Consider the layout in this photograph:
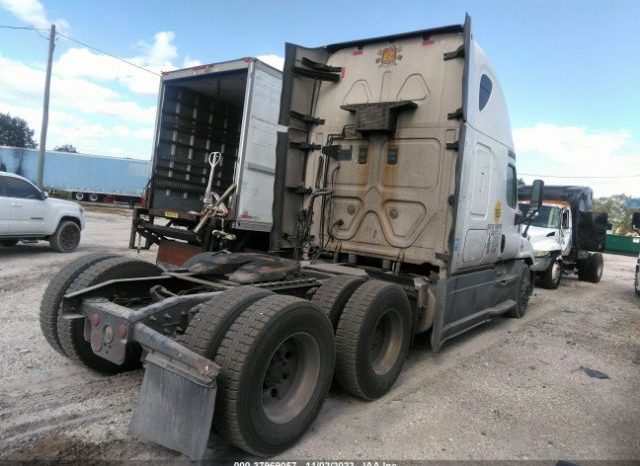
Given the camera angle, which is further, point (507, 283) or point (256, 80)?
point (256, 80)

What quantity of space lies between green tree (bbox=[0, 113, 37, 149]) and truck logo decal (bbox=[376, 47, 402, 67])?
79.3 metres

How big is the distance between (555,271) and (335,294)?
32.5 ft

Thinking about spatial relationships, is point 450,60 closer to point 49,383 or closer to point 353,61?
point 353,61

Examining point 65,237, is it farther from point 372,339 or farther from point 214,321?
point 214,321

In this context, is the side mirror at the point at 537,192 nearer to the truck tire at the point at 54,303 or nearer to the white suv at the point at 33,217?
the truck tire at the point at 54,303

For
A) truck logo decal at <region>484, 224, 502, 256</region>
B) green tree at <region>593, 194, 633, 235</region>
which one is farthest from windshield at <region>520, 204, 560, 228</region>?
green tree at <region>593, 194, 633, 235</region>

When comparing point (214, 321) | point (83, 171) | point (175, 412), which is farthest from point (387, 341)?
point (83, 171)

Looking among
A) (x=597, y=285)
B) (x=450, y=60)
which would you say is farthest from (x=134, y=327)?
(x=597, y=285)

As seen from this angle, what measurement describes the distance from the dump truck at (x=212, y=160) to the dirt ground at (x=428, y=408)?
263 cm

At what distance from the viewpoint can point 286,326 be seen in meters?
3.03

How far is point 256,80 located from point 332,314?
194 inches

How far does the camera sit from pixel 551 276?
12.0 meters

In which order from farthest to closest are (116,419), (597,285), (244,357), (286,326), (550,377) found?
1. (597,285)
2. (550,377)
3. (116,419)
4. (286,326)
5. (244,357)

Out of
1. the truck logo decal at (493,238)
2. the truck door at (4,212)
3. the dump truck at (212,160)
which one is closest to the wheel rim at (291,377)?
the truck logo decal at (493,238)
